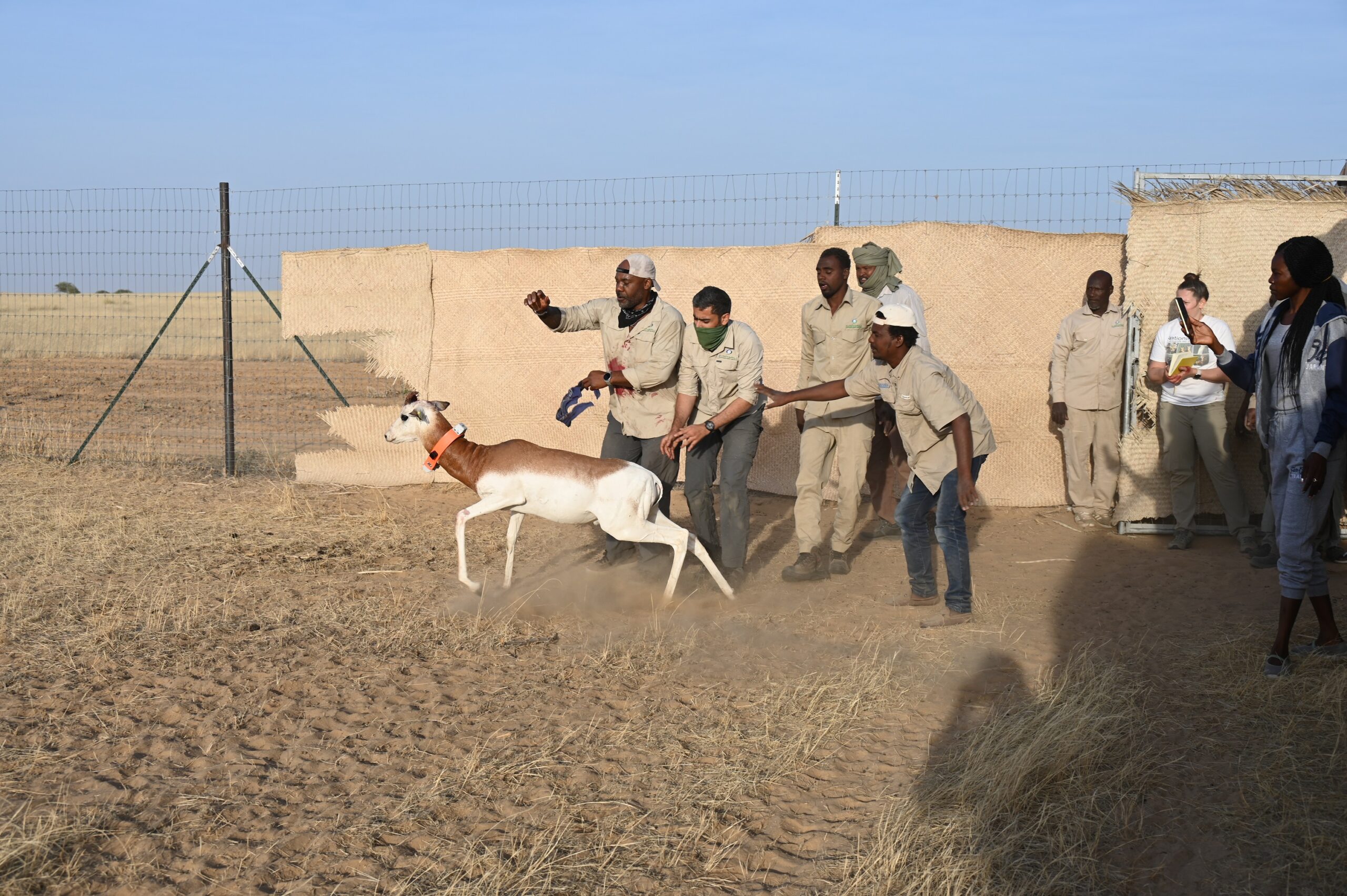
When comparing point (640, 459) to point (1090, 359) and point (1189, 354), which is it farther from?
point (1189, 354)

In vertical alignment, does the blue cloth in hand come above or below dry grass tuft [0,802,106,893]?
above

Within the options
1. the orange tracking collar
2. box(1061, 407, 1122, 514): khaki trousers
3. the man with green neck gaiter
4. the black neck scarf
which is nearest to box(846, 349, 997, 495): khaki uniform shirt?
the man with green neck gaiter

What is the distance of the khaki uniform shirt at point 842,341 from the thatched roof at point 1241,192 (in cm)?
312

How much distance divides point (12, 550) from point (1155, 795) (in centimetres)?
716

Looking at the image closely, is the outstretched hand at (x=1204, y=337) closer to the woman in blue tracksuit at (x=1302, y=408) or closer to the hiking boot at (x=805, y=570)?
the woman in blue tracksuit at (x=1302, y=408)

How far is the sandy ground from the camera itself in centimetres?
363

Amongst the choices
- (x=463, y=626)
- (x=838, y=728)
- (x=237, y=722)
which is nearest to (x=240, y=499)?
(x=463, y=626)

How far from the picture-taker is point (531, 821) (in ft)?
12.6

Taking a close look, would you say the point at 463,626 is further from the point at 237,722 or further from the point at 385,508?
the point at 385,508

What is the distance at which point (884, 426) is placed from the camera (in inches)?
319

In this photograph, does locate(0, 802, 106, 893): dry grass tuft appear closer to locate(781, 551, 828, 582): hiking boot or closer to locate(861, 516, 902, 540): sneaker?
locate(781, 551, 828, 582): hiking boot

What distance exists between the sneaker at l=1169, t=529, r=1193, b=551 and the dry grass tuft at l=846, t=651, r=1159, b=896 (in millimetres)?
4117

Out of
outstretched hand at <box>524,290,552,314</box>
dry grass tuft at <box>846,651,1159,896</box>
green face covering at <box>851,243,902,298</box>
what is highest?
green face covering at <box>851,243,902,298</box>

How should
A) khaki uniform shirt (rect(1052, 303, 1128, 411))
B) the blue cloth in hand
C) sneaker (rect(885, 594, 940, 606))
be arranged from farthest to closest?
khaki uniform shirt (rect(1052, 303, 1128, 411))
the blue cloth in hand
sneaker (rect(885, 594, 940, 606))
